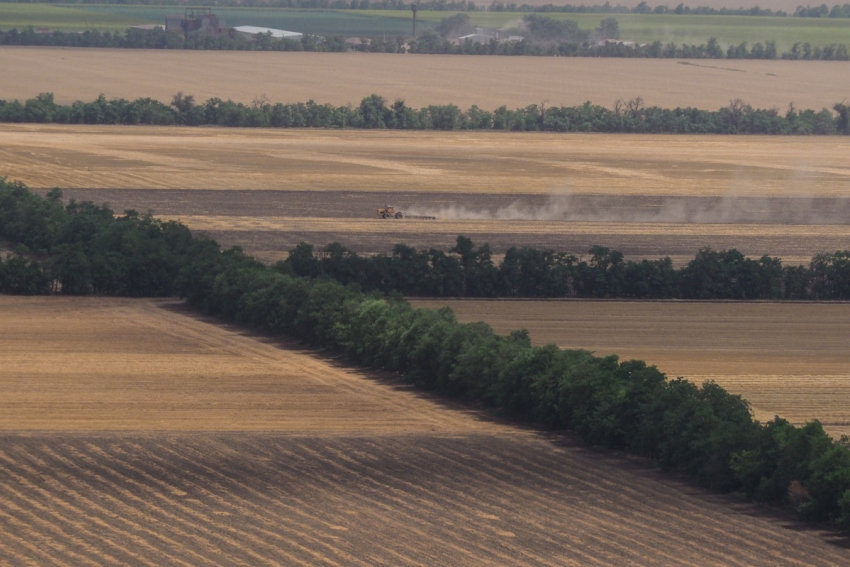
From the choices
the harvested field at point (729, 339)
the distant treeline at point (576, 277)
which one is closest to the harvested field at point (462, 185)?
the distant treeline at point (576, 277)

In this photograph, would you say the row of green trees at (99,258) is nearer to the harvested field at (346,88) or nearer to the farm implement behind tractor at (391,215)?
the farm implement behind tractor at (391,215)

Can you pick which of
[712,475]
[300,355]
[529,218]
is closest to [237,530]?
[712,475]

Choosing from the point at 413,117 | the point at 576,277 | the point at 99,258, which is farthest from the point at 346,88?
the point at 576,277

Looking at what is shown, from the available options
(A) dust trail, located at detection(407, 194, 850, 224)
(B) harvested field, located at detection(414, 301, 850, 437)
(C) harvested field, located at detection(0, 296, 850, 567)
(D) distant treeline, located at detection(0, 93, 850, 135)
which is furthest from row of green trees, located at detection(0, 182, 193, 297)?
(D) distant treeline, located at detection(0, 93, 850, 135)

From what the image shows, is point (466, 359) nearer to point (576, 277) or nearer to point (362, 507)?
point (362, 507)

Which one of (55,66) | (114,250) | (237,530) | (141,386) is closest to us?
(237,530)

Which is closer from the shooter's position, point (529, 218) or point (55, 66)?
point (529, 218)

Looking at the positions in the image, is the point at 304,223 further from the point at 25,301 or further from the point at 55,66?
the point at 55,66
